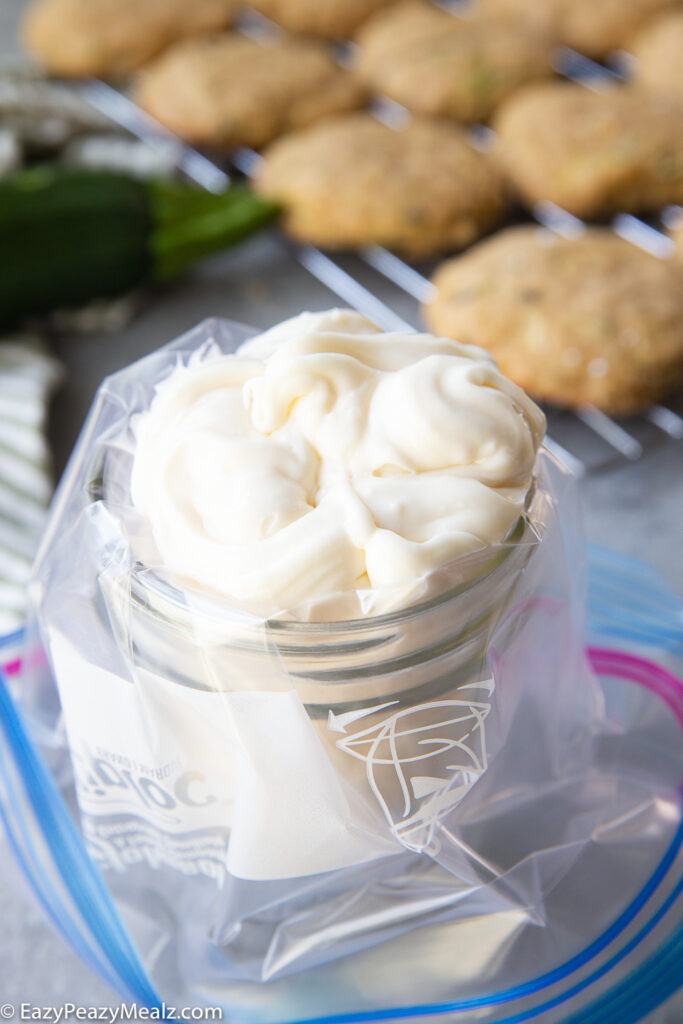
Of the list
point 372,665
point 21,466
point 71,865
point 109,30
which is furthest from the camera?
point 109,30

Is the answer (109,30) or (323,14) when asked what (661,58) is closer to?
(323,14)

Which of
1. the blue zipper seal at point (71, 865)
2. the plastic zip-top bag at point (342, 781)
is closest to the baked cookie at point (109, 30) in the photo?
the plastic zip-top bag at point (342, 781)

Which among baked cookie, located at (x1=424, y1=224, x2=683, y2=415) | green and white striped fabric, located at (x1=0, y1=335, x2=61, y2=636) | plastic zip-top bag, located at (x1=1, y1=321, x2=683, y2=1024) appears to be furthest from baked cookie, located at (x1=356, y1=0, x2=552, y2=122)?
plastic zip-top bag, located at (x1=1, y1=321, x2=683, y2=1024)

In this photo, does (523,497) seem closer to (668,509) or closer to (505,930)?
(505,930)

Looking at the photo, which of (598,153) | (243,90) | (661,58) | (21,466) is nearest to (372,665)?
(21,466)

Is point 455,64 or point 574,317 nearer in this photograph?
point 574,317

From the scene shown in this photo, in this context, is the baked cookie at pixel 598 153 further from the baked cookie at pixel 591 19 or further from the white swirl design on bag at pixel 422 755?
the white swirl design on bag at pixel 422 755

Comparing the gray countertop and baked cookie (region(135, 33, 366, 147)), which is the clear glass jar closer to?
the gray countertop
